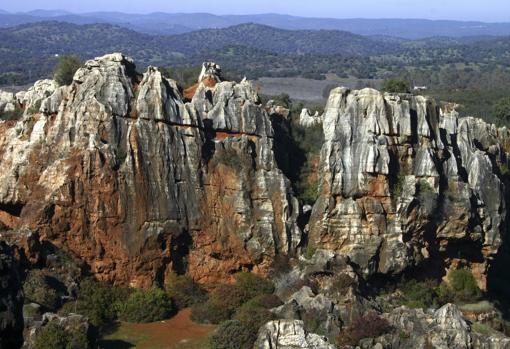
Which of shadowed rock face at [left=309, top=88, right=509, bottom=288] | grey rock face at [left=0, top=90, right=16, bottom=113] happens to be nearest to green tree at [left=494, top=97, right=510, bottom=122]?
shadowed rock face at [left=309, top=88, right=509, bottom=288]

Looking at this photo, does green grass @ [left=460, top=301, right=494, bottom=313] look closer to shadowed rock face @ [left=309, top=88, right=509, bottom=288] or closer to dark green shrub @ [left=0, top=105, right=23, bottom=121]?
shadowed rock face @ [left=309, top=88, right=509, bottom=288]

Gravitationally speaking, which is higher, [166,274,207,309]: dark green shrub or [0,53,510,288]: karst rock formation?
[0,53,510,288]: karst rock formation

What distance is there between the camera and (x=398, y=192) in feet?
98.2

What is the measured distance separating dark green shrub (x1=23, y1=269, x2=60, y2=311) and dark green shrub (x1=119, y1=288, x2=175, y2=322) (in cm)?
221

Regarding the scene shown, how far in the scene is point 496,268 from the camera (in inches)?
1430

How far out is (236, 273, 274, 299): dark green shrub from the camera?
2752cm

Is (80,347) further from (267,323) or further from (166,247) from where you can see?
(166,247)

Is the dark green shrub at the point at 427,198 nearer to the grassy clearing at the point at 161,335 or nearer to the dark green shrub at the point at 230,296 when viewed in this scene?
the dark green shrub at the point at 230,296

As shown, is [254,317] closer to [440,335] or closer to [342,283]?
Result: [342,283]

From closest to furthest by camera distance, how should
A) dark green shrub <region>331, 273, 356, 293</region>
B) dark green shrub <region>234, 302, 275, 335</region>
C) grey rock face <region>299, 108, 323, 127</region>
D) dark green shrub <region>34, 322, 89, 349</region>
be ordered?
dark green shrub <region>34, 322, 89, 349</region>, dark green shrub <region>234, 302, 275, 335</region>, dark green shrub <region>331, 273, 356, 293</region>, grey rock face <region>299, 108, 323, 127</region>

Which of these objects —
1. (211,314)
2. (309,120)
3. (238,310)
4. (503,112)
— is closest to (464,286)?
(309,120)

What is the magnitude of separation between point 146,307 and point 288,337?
623 centimetres

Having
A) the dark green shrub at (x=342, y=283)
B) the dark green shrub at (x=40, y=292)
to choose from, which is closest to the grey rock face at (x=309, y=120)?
the dark green shrub at (x=342, y=283)

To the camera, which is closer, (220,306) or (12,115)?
(220,306)
